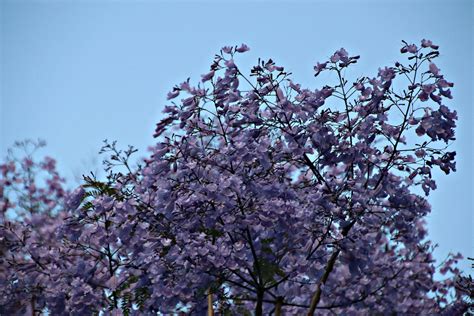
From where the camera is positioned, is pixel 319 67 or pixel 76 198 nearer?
pixel 76 198

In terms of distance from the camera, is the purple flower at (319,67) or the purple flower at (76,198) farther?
the purple flower at (319,67)

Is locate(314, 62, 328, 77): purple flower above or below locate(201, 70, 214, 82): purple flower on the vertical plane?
above

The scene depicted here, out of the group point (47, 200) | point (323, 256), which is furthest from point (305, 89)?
point (47, 200)

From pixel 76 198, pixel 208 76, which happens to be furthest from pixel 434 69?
pixel 76 198

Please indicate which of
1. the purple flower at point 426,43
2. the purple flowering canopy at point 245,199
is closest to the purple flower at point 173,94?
the purple flowering canopy at point 245,199

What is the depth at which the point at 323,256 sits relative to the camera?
653 cm

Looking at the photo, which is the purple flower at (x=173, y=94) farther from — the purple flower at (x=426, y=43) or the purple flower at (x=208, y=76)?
the purple flower at (x=426, y=43)

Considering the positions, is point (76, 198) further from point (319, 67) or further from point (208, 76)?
point (319, 67)

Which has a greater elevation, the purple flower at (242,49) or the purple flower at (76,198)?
the purple flower at (242,49)

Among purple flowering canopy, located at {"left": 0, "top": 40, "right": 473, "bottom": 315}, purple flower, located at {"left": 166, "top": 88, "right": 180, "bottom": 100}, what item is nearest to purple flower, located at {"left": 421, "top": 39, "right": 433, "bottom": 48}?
purple flowering canopy, located at {"left": 0, "top": 40, "right": 473, "bottom": 315}

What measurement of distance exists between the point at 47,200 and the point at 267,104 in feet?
29.2

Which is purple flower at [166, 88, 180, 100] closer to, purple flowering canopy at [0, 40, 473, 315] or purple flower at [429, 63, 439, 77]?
purple flowering canopy at [0, 40, 473, 315]

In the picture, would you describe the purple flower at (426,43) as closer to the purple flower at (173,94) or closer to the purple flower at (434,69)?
the purple flower at (434,69)

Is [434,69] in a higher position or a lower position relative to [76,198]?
higher
